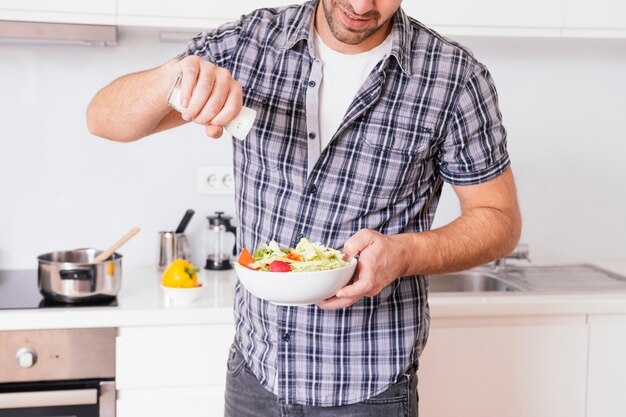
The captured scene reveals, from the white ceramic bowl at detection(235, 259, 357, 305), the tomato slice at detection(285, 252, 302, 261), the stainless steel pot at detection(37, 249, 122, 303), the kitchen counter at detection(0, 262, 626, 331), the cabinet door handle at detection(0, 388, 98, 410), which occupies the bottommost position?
the cabinet door handle at detection(0, 388, 98, 410)

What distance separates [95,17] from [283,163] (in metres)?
0.88

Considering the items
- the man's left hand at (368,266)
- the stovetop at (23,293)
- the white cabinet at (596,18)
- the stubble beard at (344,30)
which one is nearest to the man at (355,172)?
the stubble beard at (344,30)

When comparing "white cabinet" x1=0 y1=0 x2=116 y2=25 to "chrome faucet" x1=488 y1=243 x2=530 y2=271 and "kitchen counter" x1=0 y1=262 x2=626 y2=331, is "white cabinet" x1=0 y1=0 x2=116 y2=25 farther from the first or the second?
"chrome faucet" x1=488 y1=243 x2=530 y2=271

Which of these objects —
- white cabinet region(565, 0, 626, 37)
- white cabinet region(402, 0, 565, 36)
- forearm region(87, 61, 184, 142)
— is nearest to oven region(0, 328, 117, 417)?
forearm region(87, 61, 184, 142)

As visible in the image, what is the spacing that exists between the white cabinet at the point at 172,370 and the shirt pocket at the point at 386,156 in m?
0.71

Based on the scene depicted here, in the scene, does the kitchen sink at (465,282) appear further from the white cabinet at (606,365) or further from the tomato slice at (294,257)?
the tomato slice at (294,257)

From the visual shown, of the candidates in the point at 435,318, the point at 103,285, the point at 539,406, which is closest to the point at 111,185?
the point at 103,285

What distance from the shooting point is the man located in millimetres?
1339

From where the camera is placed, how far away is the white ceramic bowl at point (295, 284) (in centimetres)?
106

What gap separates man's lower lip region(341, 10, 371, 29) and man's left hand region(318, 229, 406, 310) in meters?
0.35

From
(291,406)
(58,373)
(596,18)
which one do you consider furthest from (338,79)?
(596,18)

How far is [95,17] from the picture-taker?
1.96 metres

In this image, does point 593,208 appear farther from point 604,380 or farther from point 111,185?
point 111,185

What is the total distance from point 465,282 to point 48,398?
122 centimetres
